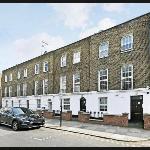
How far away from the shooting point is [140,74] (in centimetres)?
2294

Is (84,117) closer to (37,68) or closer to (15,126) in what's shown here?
(15,126)

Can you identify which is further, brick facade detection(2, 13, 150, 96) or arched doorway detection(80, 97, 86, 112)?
arched doorway detection(80, 97, 86, 112)

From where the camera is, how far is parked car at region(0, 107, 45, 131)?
19.2m

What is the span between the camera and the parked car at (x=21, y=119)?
1919cm

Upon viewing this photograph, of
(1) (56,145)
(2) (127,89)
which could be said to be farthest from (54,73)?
(1) (56,145)

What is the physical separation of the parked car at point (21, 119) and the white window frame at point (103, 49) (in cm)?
995

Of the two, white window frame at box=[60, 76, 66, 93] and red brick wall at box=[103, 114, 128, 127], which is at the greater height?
white window frame at box=[60, 76, 66, 93]

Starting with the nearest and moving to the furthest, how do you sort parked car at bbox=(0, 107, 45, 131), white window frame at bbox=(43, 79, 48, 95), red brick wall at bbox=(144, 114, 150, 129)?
red brick wall at bbox=(144, 114, 150, 129)
parked car at bbox=(0, 107, 45, 131)
white window frame at bbox=(43, 79, 48, 95)

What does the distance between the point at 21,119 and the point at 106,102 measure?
9.76 m

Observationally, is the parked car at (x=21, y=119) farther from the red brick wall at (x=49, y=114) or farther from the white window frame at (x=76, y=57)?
the white window frame at (x=76, y=57)

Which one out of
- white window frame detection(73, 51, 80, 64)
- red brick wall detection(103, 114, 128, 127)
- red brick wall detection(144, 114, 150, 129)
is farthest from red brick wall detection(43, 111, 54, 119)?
red brick wall detection(144, 114, 150, 129)

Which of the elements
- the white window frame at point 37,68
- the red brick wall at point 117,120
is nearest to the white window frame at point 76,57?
the white window frame at point 37,68

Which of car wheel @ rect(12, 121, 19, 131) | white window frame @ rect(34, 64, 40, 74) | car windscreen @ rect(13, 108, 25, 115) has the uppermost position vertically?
white window frame @ rect(34, 64, 40, 74)

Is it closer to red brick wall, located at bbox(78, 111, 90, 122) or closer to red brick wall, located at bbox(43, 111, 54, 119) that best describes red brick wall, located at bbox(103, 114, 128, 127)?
red brick wall, located at bbox(78, 111, 90, 122)
